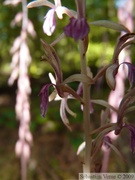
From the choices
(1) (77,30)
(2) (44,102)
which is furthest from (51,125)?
(1) (77,30)

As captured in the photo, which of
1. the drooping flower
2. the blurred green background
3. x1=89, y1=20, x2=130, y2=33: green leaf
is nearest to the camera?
the drooping flower

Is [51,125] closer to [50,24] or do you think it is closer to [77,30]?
[50,24]

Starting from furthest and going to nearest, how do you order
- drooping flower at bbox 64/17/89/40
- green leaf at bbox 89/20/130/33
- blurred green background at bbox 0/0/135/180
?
blurred green background at bbox 0/0/135/180, green leaf at bbox 89/20/130/33, drooping flower at bbox 64/17/89/40

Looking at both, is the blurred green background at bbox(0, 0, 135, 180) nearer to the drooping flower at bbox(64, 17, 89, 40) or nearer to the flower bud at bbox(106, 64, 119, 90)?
the flower bud at bbox(106, 64, 119, 90)

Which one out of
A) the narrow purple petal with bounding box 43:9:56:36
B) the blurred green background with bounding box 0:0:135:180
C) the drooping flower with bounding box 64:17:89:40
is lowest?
the blurred green background with bounding box 0:0:135:180

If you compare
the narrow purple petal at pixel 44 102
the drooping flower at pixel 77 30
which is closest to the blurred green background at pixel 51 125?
the narrow purple petal at pixel 44 102

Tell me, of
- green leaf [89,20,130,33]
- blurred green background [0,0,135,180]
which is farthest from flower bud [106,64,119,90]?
blurred green background [0,0,135,180]

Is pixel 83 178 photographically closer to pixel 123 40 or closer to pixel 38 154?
pixel 123 40

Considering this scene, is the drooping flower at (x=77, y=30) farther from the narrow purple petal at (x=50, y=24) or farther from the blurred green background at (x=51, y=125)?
the blurred green background at (x=51, y=125)
